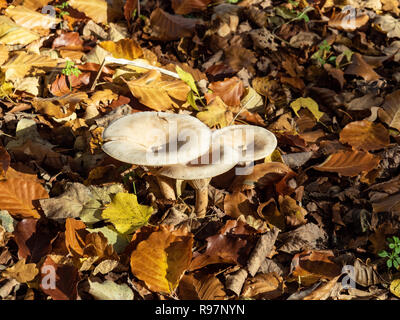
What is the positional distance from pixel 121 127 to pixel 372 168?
1.91m

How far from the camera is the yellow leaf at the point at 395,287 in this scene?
8.49ft

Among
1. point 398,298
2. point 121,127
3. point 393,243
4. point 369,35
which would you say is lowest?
point 398,298

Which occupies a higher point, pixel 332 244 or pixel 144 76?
pixel 144 76

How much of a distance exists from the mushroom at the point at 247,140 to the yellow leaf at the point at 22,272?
1327mm

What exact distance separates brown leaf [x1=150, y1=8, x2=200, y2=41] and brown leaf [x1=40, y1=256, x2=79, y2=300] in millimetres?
2937

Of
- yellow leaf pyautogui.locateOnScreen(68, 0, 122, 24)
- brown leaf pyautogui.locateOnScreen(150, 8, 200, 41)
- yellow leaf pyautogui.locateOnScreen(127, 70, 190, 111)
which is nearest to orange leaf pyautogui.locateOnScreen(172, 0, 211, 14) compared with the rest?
brown leaf pyautogui.locateOnScreen(150, 8, 200, 41)

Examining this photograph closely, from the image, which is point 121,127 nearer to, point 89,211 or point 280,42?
point 89,211

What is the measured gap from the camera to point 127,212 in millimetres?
2664

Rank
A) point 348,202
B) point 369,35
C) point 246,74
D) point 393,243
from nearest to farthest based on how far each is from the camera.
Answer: point 393,243 < point 348,202 < point 246,74 < point 369,35

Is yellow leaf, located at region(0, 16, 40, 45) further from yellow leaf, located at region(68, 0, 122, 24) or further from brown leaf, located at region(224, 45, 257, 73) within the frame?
brown leaf, located at region(224, 45, 257, 73)

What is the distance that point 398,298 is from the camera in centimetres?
260

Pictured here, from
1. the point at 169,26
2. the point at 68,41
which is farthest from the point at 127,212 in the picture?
the point at 169,26

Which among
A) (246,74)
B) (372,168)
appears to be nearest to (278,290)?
(372,168)

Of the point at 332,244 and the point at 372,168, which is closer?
the point at 332,244
